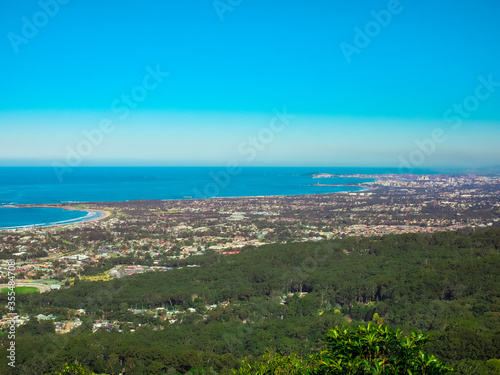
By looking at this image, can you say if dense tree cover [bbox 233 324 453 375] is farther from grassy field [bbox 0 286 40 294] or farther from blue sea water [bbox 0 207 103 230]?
blue sea water [bbox 0 207 103 230]

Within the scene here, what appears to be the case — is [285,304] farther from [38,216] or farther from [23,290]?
[38,216]

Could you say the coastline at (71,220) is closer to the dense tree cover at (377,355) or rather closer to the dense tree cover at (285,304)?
the dense tree cover at (285,304)

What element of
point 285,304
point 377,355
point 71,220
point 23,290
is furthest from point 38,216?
point 377,355

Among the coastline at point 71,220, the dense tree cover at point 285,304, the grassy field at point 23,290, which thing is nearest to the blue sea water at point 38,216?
the coastline at point 71,220

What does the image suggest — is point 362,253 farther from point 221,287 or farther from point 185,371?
point 185,371

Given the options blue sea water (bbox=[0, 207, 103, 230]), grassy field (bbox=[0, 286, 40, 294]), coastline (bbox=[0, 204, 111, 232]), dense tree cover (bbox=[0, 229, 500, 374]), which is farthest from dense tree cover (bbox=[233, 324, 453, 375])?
blue sea water (bbox=[0, 207, 103, 230])

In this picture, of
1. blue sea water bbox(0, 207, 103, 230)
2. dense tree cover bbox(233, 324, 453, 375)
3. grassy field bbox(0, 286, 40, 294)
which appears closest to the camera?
dense tree cover bbox(233, 324, 453, 375)

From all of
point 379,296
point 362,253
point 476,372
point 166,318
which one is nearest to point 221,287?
point 166,318

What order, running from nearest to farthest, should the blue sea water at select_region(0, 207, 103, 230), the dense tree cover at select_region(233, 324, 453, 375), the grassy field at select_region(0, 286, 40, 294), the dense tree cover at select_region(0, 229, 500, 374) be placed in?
the dense tree cover at select_region(233, 324, 453, 375) → the dense tree cover at select_region(0, 229, 500, 374) → the grassy field at select_region(0, 286, 40, 294) → the blue sea water at select_region(0, 207, 103, 230)

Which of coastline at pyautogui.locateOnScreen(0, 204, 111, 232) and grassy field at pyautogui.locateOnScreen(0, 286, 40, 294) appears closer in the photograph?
grassy field at pyautogui.locateOnScreen(0, 286, 40, 294)
